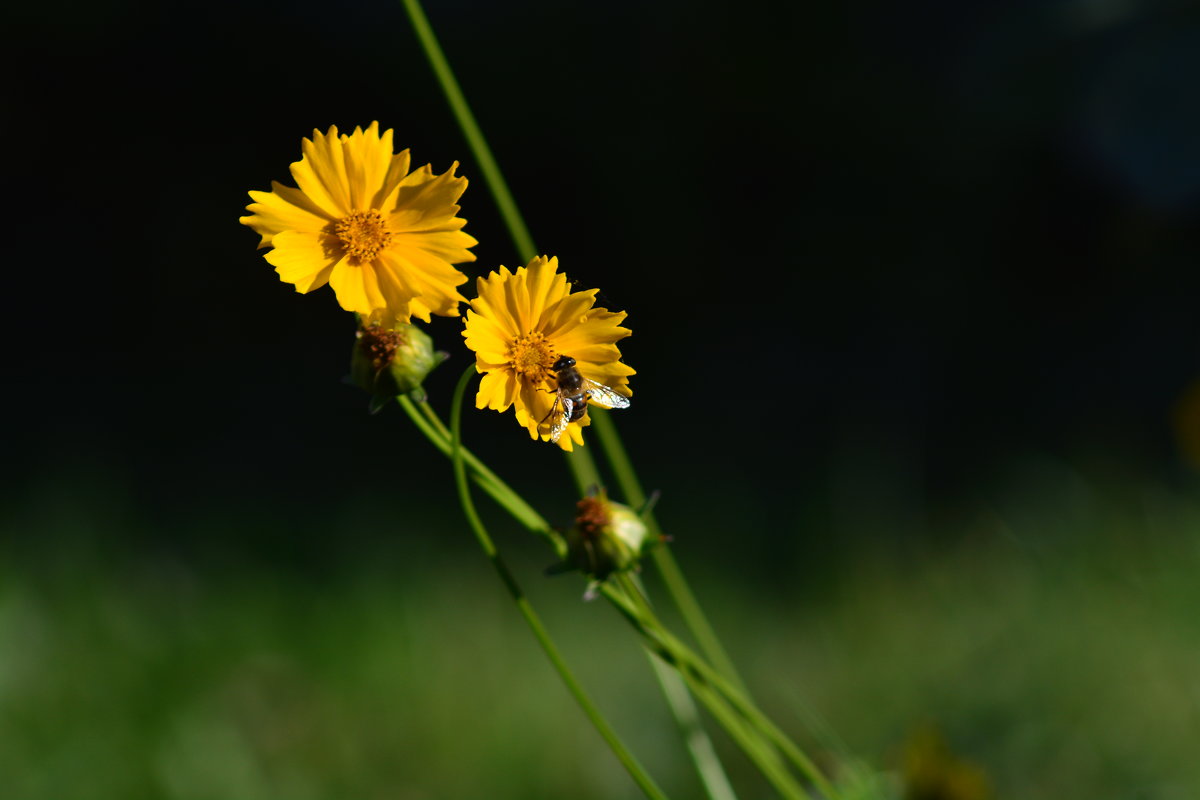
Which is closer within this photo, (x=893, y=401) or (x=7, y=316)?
(x=893, y=401)

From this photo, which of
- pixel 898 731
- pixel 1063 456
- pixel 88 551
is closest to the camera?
pixel 898 731

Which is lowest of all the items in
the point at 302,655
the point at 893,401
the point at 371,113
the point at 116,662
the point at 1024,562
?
the point at 1024,562

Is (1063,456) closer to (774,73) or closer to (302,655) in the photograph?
(774,73)

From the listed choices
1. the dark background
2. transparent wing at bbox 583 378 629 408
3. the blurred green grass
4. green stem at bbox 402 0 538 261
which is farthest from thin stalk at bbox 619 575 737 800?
the dark background

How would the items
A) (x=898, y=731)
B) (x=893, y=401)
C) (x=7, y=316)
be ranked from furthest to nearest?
(x=7, y=316) → (x=893, y=401) → (x=898, y=731)

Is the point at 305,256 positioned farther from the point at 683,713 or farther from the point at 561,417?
the point at 683,713

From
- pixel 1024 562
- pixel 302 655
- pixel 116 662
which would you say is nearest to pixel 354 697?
pixel 302 655

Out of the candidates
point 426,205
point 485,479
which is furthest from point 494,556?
point 426,205
